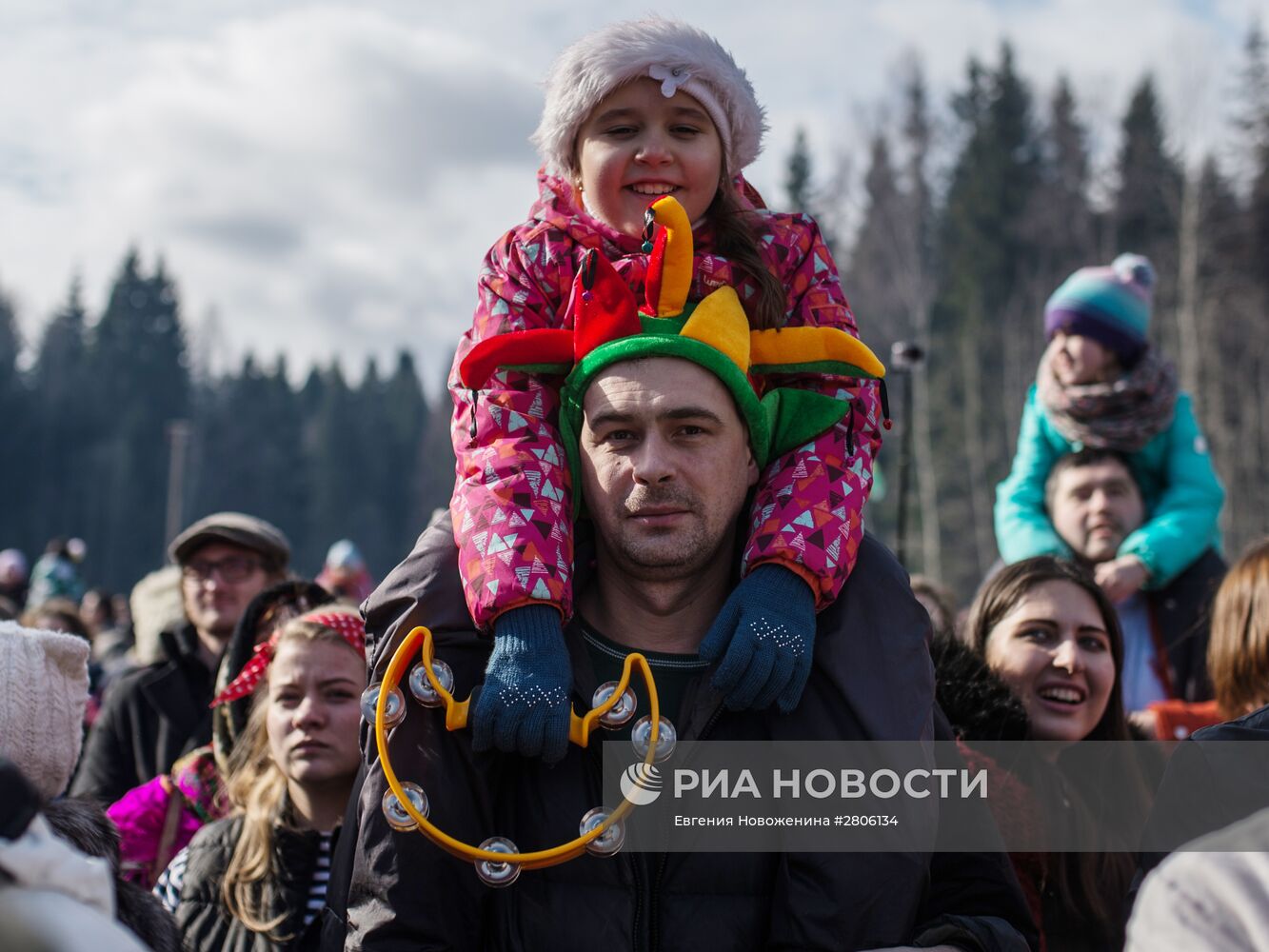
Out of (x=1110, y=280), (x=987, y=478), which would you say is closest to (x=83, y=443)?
(x=987, y=478)

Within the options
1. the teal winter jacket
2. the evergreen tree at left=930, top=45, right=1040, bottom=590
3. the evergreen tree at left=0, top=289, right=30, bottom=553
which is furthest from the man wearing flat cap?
the evergreen tree at left=0, top=289, right=30, bottom=553

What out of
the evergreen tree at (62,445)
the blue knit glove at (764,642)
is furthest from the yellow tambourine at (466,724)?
the evergreen tree at (62,445)

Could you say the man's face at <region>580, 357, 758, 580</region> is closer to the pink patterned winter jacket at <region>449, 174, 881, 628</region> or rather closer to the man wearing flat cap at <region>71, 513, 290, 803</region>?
the pink patterned winter jacket at <region>449, 174, 881, 628</region>

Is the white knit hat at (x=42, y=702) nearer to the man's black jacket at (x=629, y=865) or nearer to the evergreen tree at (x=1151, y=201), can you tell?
the man's black jacket at (x=629, y=865)

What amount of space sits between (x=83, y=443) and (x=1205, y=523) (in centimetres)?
5591

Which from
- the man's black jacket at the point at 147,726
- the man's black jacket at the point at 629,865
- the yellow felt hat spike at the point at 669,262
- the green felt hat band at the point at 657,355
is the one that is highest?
the yellow felt hat spike at the point at 669,262

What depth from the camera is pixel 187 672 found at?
15.3 feet

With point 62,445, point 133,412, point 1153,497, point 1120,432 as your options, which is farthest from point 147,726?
point 133,412

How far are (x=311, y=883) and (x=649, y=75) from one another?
2.09m

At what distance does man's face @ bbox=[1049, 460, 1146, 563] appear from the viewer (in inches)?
171

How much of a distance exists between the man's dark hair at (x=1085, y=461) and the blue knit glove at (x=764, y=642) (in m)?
2.55

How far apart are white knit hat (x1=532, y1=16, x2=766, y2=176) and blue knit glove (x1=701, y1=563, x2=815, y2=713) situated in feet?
3.53

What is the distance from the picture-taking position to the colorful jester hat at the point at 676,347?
2.40 metres

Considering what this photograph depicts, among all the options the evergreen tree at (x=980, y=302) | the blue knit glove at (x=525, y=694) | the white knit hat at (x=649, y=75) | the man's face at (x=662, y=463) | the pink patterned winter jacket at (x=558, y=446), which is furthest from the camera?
the evergreen tree at (x=980, y=302)
